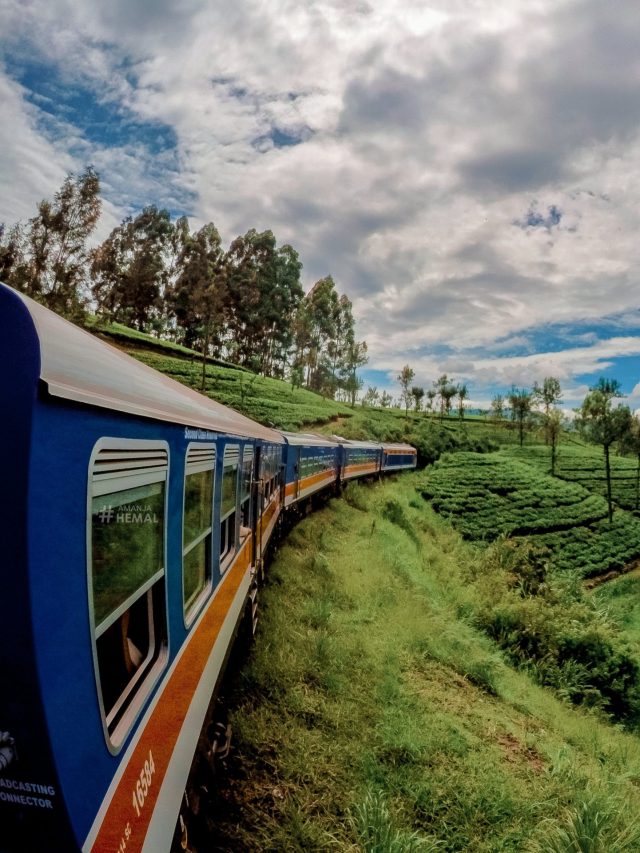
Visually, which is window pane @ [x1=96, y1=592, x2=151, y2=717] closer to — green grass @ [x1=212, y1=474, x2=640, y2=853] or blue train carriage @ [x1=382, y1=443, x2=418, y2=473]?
green grass @ [x1=212, y1=474, x2=640, y2=853]

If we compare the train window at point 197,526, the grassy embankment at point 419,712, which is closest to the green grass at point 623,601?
the grassy embankment at point 419,712

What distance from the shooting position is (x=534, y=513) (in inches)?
1278

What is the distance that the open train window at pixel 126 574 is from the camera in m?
1.86

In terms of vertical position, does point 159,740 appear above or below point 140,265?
below

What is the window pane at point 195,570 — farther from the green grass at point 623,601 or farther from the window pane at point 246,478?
the green grass at point 623,601

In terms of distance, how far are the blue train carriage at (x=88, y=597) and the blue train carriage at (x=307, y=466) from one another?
8872 millimetres

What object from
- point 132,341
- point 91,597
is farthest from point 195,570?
point 132,341

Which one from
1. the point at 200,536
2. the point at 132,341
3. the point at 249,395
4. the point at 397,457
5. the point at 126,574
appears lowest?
the point at 397,457

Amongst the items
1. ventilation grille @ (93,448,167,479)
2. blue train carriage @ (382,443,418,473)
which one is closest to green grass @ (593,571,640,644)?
blue train carriage @ (382,443,418,473)

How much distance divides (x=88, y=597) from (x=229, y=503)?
339 centimetres

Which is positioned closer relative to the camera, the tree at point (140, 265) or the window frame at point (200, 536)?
the window frame at point (200, 536)

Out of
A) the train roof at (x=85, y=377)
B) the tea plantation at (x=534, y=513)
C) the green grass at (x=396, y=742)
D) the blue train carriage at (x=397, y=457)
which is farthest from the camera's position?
the blue train carriage at (x=397, y=457)

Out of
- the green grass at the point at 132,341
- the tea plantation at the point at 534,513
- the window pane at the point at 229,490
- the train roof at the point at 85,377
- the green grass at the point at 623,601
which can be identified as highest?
the green grass at the point at 132,341

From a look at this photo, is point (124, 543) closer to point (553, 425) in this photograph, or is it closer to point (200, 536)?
point (200, 536)
